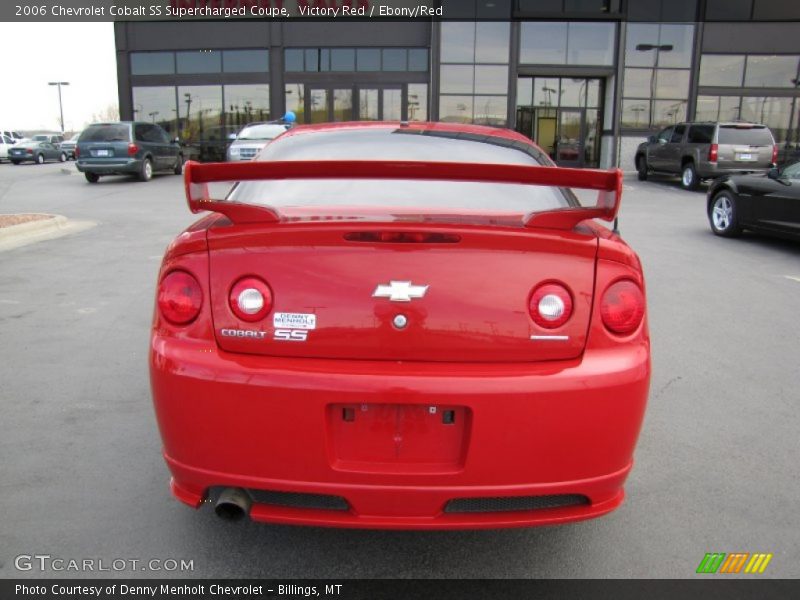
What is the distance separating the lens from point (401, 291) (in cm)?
224

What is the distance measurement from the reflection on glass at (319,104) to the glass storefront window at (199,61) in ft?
12.8

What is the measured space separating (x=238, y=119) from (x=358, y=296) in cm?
2669

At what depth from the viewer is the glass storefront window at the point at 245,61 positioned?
26.6 m

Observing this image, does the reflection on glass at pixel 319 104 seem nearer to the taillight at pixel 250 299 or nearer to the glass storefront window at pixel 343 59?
the glass storefront window at pixel 343 59

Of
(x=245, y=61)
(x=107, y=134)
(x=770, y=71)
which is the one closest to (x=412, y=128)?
(x=107, y=134)

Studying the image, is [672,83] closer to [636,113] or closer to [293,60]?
[636,113]

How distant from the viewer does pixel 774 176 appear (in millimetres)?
9461

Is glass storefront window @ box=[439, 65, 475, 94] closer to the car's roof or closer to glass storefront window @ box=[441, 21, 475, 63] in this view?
glass storefront window @ box=[441, 21, 475, 63]

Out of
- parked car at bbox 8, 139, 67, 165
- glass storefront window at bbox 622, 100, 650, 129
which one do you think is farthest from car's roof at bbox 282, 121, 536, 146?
parked car at bbox 8, 139, 67, 165

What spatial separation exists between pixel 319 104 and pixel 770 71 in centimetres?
1687

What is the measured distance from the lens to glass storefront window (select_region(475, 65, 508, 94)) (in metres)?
25.5

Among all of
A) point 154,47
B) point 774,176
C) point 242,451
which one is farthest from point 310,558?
point 154,47

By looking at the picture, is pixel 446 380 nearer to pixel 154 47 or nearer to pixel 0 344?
pixel 0 344

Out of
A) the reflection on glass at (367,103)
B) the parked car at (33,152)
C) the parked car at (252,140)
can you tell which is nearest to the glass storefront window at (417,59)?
the reflection on glass at (367,103)
